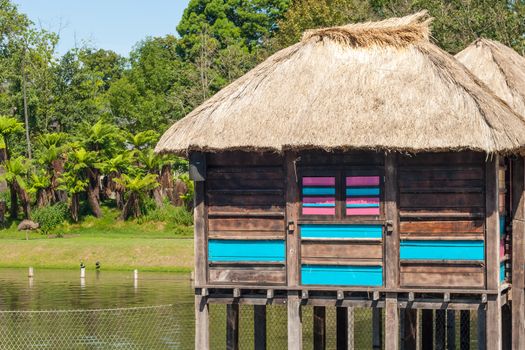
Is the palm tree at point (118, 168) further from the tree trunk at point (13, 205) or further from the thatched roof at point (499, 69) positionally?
the thatched roof at point (499, 69)

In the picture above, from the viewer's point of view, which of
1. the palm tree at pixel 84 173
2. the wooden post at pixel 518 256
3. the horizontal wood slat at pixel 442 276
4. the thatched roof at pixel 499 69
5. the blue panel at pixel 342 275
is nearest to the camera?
the horizontal wood slat at pixel 442 276

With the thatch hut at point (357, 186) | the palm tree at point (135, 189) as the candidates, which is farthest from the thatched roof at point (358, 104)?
the palm tree at point (135, 189)

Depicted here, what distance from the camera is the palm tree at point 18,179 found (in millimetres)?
64125

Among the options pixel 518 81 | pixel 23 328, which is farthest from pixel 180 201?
pixel 518 81

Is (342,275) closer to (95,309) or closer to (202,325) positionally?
(202,325)

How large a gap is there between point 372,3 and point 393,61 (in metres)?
49.3

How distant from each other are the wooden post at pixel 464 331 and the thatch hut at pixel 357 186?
281 inches

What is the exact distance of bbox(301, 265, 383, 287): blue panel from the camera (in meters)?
20.7

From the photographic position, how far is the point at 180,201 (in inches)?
2621

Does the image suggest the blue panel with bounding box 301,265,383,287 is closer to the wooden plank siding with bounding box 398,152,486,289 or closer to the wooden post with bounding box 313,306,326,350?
the wooden plank siding with bounding box 398,152,486,289

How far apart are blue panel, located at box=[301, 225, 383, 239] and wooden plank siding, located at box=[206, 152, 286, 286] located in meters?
0.47

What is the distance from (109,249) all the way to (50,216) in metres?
8.55

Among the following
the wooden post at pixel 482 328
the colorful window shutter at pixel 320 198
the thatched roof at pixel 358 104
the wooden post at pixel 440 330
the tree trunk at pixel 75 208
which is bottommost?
the wooden post at pixel 440 330

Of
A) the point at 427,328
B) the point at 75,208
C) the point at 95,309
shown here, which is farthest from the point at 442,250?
the point at 75,208
